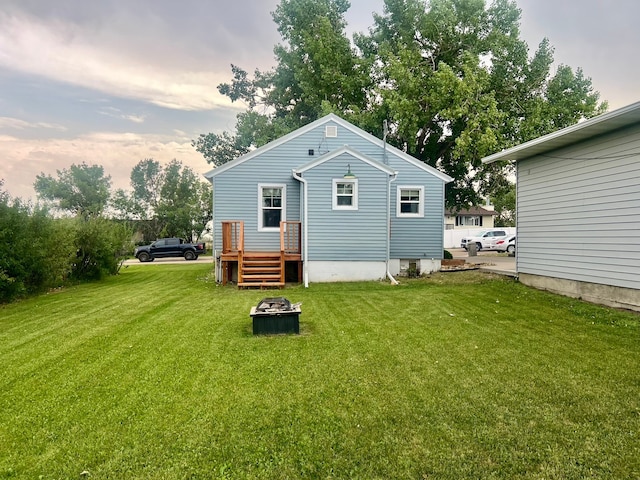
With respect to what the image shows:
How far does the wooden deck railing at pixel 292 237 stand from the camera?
37.6ft

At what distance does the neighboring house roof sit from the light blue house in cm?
356

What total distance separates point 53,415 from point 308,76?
19.9 meters

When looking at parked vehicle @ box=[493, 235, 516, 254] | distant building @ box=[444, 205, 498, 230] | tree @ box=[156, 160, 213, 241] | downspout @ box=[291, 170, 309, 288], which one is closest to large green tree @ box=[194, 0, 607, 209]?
parked vehicle @ box=[493, 235, 516, 254]

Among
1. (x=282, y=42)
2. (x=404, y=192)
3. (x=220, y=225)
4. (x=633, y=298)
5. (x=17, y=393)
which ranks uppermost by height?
(x=282, y=42)

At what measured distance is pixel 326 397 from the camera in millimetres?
3451

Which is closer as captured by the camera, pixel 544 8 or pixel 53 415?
pixel 53 415

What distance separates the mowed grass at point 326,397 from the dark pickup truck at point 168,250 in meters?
17.4

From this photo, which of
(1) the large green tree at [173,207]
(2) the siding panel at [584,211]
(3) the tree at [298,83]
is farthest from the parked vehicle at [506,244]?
(1) the large green tree at [173,207]

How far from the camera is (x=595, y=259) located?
23.8 ft

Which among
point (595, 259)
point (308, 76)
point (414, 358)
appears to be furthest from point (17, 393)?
point (308, 76)

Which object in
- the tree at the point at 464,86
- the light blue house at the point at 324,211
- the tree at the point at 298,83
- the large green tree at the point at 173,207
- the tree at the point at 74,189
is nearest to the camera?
the light blue house at the point at 324,211

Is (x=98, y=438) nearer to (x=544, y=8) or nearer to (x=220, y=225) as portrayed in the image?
(x=220, y=225)

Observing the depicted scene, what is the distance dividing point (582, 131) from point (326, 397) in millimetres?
7126

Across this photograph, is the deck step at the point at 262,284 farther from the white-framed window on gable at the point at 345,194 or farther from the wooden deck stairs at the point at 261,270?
the white-framed window on gable at the point at 345,194
